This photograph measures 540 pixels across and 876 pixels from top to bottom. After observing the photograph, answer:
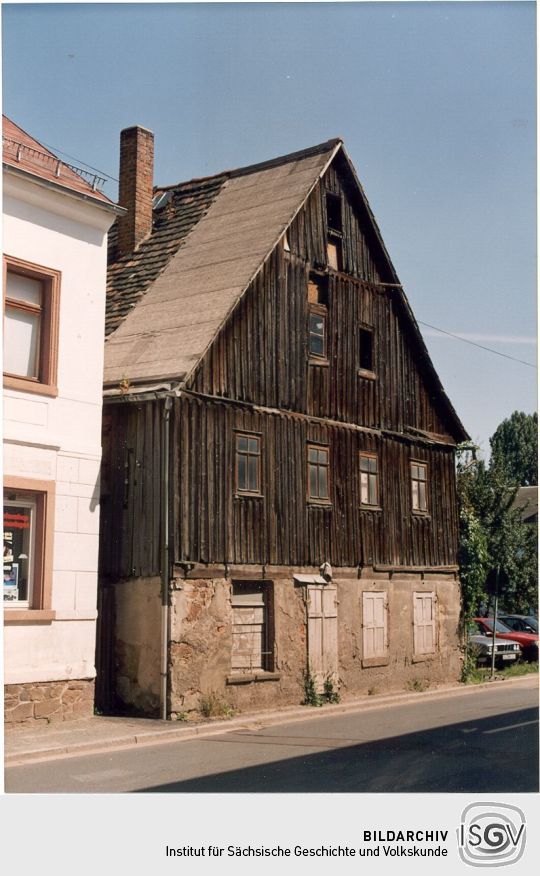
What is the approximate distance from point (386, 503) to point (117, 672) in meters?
7.53

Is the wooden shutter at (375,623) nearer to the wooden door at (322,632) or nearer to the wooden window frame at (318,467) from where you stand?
the wooden door at (322,632)

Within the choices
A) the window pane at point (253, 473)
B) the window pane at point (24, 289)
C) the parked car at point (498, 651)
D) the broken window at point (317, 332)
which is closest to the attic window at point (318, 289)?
the broken window at point (317, 332)

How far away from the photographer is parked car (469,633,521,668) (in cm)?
2756

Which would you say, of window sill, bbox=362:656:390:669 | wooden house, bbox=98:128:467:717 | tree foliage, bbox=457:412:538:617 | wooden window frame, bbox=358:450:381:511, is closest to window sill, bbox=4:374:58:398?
wooden house, bbox=98:128:467:717

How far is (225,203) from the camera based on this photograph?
22.2m

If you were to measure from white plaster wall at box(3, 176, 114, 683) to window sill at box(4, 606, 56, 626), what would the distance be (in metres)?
0.10

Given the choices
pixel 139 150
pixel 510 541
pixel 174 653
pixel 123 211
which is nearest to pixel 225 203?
pixel 139 150

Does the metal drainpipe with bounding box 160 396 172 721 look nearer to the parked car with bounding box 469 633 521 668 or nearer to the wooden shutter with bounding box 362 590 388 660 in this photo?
the wooden shutter with bounding box 362 590 388 660

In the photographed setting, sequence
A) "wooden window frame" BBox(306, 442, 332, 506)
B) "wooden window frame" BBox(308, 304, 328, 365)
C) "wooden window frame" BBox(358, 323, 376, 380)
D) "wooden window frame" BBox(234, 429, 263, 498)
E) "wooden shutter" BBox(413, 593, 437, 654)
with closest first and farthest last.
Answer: "wooden window frame" BBox(234, 429, 263, 498) → "wooden window frame" BBox(306, 442, 332, 506) → "wooden window frame" BBox(308, 304, 328, 365) → "wooden window frame" BBox(358, 323, 376, 380) → "wooden shutter" BBox(413, 593, 437, 654)

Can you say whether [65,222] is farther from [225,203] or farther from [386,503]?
[386,503]

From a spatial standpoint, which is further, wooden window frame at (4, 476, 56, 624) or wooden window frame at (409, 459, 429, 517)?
wooden window frame at (409, 459, 429, 517)

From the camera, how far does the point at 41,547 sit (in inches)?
577

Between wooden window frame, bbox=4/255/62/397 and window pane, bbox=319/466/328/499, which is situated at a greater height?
wooden window frame, bbox=4/255/62/397

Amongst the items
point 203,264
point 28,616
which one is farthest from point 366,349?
point 28,616
